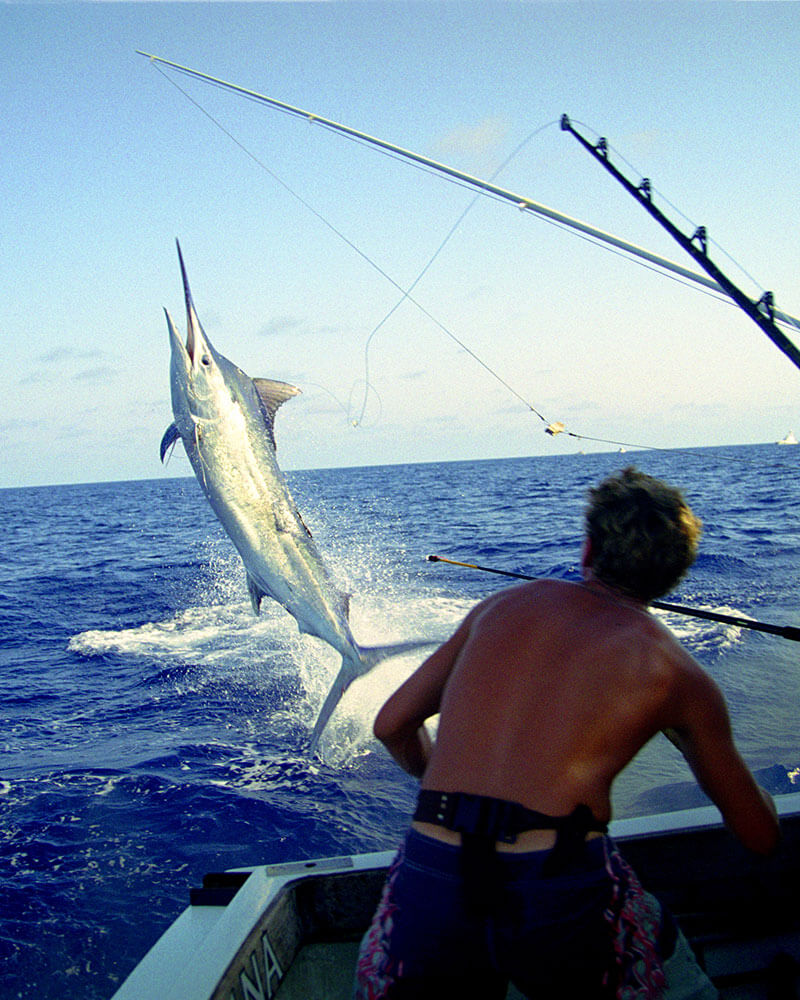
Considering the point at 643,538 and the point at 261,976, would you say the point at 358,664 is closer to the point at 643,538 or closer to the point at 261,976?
the point at 261,976

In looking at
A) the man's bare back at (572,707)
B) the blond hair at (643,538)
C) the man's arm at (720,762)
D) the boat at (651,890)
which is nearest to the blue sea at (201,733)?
the boat at (651,890)

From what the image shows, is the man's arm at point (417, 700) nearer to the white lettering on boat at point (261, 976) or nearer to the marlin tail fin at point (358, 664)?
the white lettering on boat at point (261, 976)

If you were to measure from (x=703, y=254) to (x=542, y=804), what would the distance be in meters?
3.76

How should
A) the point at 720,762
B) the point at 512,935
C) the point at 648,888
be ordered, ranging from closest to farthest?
the point at 512,935 → the point at 720,762 → the point at 648,888

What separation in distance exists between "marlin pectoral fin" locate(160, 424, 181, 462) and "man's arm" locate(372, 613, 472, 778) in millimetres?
1752

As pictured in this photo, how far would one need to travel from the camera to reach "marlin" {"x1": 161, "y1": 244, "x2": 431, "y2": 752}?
3.17 metres

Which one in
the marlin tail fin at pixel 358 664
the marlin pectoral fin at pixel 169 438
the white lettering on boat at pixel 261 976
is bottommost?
the white lettering on boat at pixel 261 976

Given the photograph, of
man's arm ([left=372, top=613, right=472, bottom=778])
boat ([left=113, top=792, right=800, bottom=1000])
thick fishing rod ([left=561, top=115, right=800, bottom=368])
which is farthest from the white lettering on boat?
thick fishing rod ([left=561, top=115, right=800, bottom=368])

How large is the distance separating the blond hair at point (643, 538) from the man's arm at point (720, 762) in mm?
275

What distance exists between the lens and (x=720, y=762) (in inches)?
74.3

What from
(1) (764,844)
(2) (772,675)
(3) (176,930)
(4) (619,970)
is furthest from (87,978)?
(2) (772,675)

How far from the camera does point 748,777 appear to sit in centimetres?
194

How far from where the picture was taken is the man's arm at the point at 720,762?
1.82 m

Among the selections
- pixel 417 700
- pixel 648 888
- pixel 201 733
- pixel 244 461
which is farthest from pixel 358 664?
pixel 201 733
